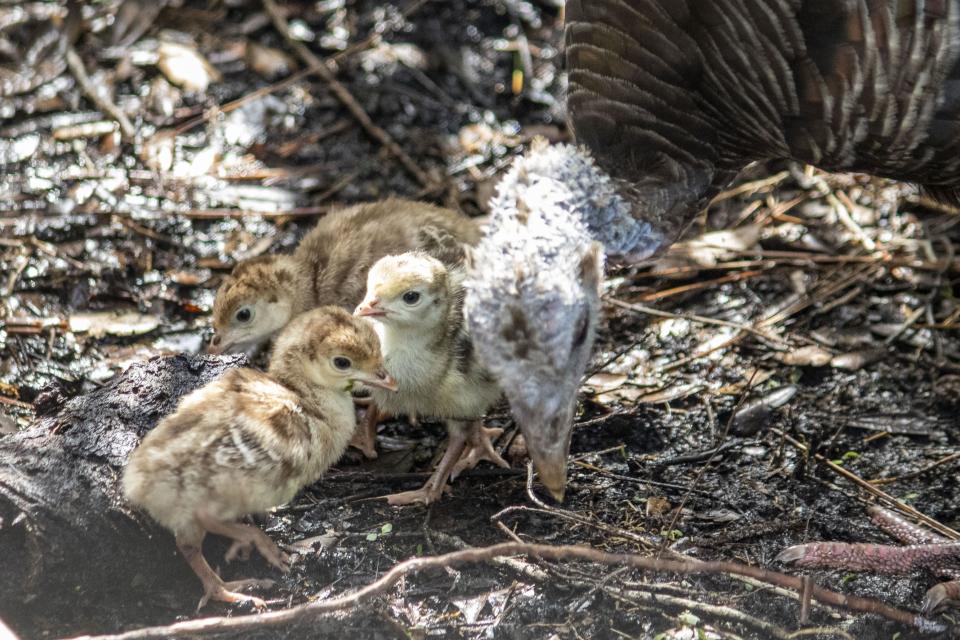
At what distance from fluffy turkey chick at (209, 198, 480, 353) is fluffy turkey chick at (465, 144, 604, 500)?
908mm

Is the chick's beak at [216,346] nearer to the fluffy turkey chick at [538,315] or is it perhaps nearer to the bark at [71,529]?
the bark at [71,529]

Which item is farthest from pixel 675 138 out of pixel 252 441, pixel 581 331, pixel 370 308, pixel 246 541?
pixel 246 541

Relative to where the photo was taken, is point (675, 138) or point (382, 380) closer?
point (382, 380)

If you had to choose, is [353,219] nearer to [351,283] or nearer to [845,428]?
[351,283]

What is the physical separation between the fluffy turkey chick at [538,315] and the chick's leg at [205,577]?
0.92m

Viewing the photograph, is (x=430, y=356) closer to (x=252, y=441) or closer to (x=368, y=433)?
(x=368, y=433)

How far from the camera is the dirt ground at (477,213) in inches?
129

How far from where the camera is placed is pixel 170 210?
5.12m

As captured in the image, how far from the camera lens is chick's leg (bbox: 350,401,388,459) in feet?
13.1

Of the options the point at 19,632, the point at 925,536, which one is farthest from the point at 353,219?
the point at 925,536

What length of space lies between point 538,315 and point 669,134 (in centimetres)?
124

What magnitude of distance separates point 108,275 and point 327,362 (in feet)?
5.90

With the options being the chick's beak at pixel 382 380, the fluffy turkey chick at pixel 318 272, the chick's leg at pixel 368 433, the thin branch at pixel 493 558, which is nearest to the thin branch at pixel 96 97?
the fluffy turkey chick at pixel 318 272

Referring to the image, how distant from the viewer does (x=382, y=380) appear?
338 centimetres
